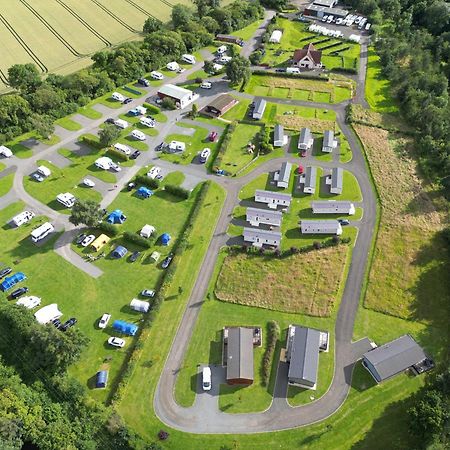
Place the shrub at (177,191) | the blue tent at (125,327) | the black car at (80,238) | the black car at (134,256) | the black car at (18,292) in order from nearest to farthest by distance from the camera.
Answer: the blue tent at (125,327)
the black car at (18,292)
the black car at (134,256)
the black car at (80,238)
the shrub at (177,191)

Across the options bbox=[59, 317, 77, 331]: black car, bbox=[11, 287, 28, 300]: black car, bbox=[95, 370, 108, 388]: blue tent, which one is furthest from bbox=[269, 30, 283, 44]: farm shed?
bbox=[95, 370, 108, 388]: blue tent

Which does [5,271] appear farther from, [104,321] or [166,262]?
[166,262]

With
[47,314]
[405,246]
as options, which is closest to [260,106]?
[405,246]

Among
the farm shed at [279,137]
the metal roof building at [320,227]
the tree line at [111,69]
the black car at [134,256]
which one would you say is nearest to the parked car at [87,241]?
the black car at [134,256]

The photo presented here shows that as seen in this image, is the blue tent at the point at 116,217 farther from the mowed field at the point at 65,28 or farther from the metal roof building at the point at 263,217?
the mowed field at the point at 65,28

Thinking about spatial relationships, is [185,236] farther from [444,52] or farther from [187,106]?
[444,52]

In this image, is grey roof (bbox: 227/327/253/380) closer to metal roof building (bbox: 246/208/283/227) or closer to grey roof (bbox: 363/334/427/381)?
grey roof (bbox: 363/334/427/381)

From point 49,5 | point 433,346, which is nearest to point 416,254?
point 433,346
